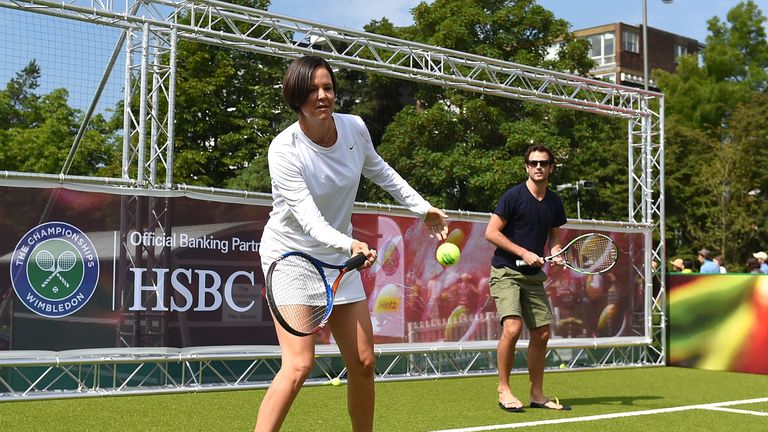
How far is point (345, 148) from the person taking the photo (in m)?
4.47

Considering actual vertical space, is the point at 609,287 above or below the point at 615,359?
above

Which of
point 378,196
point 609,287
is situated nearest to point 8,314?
point 609,287

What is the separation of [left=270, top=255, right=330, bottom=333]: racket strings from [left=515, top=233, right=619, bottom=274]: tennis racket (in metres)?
4.67

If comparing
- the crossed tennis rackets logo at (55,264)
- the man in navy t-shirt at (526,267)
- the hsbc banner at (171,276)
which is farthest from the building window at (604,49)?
the crossed tennis rackets logo at (55,264)

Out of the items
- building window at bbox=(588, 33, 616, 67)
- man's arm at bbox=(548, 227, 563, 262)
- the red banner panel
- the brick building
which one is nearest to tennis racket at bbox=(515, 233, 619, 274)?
man's arm at bbox=(548, 227, 563, 262)

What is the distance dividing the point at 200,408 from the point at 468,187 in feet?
89.7

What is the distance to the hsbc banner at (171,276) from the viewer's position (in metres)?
8.88

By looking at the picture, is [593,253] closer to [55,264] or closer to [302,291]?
[55,264]

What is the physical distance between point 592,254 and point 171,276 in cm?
411

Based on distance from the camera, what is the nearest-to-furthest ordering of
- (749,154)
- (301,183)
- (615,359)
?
(301,183) → (615,359) → (749,154)

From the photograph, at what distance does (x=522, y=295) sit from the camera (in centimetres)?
849

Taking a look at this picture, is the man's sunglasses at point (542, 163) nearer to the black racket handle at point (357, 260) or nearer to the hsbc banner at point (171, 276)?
the hsbc banner at point (171, 276)

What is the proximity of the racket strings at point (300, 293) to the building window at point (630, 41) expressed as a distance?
67.7 m

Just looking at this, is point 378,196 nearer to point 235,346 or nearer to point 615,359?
point 615,359
